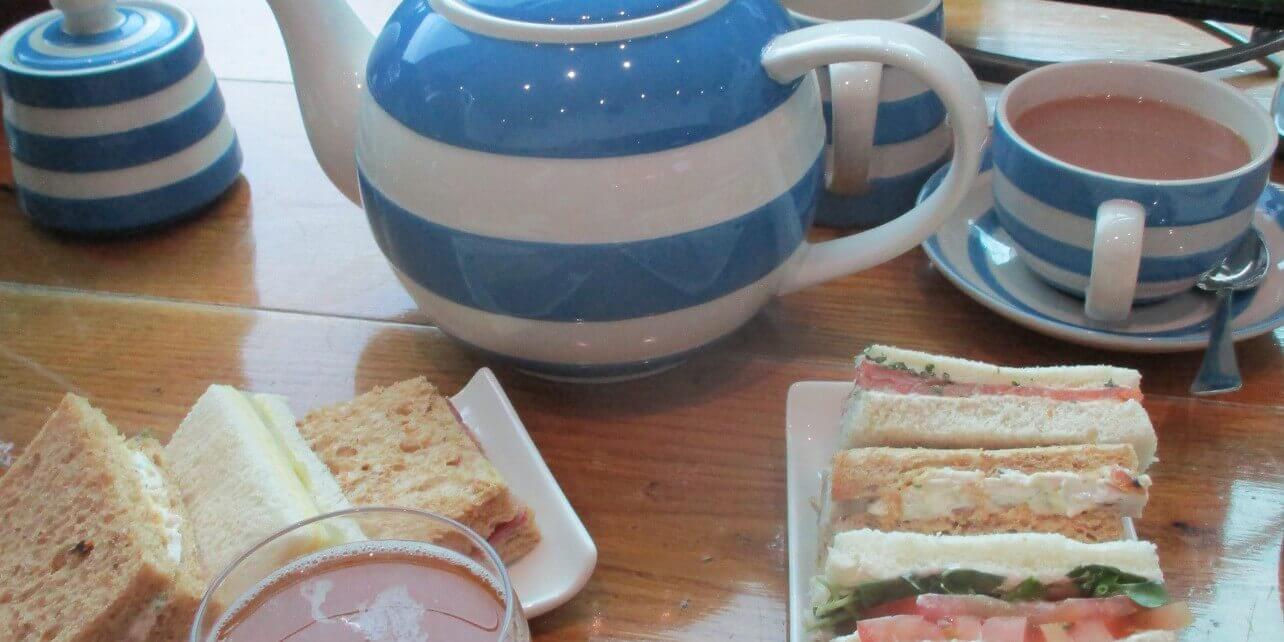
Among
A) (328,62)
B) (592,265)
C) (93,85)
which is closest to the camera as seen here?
(592,265)

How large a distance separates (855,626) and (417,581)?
24 cm

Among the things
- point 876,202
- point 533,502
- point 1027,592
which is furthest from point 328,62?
point 1027,592

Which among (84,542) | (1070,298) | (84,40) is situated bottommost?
(1070,298)

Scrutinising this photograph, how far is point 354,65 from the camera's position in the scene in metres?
0.80

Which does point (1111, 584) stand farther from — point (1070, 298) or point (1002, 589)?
point (1070, 298)

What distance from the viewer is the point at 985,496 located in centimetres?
63

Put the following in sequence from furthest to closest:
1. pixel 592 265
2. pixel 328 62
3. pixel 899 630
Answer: pixel 328 62 < pixel 592 265 < pixel 899 630

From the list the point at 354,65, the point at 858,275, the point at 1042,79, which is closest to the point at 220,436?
the point at 354,65

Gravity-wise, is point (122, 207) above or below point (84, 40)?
below

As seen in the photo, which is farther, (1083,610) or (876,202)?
(876,202)

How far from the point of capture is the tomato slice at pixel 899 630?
0.55m

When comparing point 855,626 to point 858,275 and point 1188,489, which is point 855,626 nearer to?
point 1188,489

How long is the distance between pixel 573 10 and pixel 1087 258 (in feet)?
1.46

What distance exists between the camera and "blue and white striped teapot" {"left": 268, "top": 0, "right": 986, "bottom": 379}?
25.1 inches
